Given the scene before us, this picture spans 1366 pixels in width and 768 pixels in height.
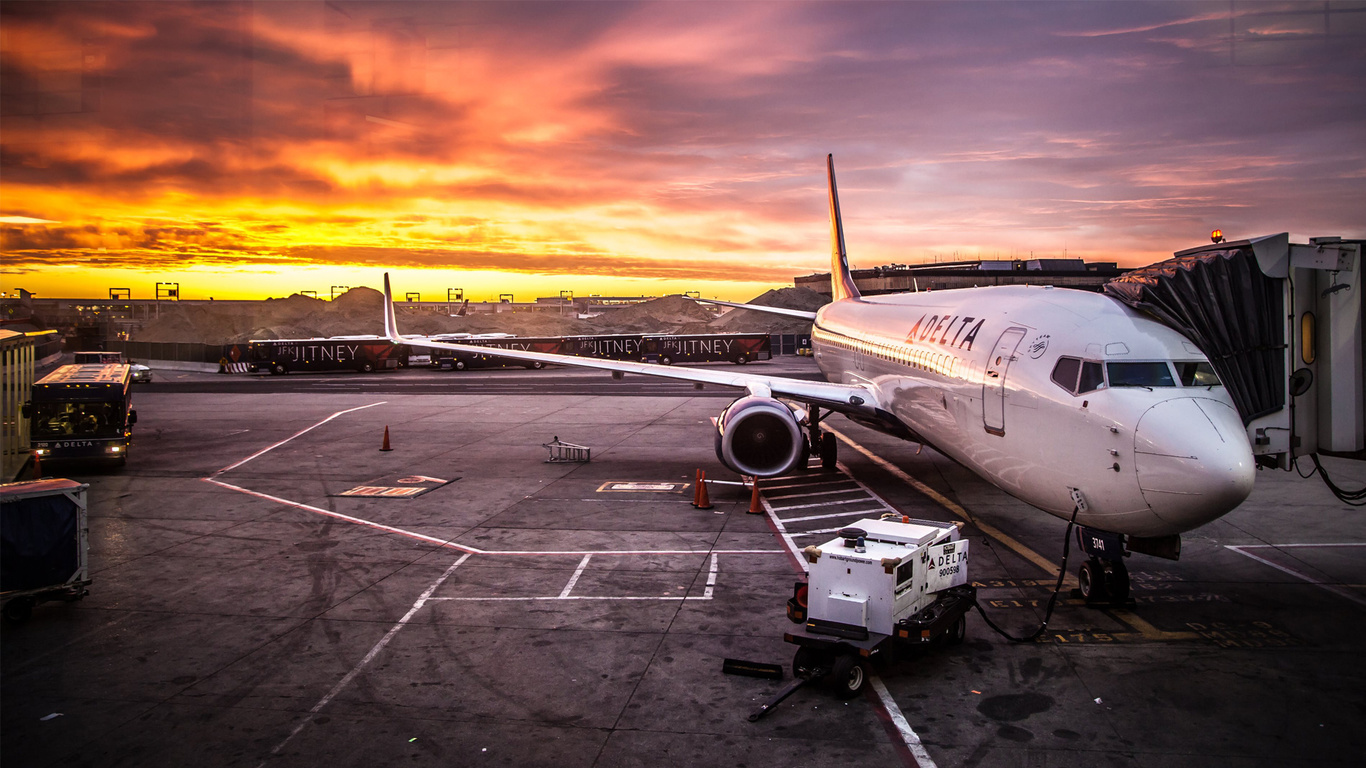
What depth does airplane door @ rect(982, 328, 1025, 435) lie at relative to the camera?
12.7 m

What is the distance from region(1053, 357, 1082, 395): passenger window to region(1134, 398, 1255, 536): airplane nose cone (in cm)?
123

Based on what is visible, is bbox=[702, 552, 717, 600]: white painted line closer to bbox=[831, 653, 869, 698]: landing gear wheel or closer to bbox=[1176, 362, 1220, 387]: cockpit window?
bbox=[831, 653, 869, 698]: landing gear wheel

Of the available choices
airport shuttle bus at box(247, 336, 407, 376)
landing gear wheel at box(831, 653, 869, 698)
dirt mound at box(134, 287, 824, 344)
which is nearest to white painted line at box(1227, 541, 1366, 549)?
landing gear wheel at box(831, 653, 869, 698)

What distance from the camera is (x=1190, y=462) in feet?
31.1

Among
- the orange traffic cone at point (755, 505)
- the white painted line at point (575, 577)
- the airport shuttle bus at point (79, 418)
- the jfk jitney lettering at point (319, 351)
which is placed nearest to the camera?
the white painted line at point (575, 577)

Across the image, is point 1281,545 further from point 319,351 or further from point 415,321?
point 415,321

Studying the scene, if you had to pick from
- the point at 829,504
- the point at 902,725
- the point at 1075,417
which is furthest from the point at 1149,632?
the point at 829,504

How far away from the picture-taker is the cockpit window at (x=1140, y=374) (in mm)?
10492

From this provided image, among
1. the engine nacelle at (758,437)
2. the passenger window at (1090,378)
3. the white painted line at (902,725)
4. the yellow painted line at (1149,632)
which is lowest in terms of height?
the yellow painted line at (1149,632)

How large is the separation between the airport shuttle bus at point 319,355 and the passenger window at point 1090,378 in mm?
60774

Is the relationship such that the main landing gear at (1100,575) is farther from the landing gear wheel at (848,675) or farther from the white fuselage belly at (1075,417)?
the landing gear wheel at (848,675)

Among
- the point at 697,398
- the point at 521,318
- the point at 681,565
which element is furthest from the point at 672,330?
the point at 681,565

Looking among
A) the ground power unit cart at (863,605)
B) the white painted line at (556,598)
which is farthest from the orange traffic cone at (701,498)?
the ground power unit cart at (863,605)

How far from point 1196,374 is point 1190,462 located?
1688 mm
